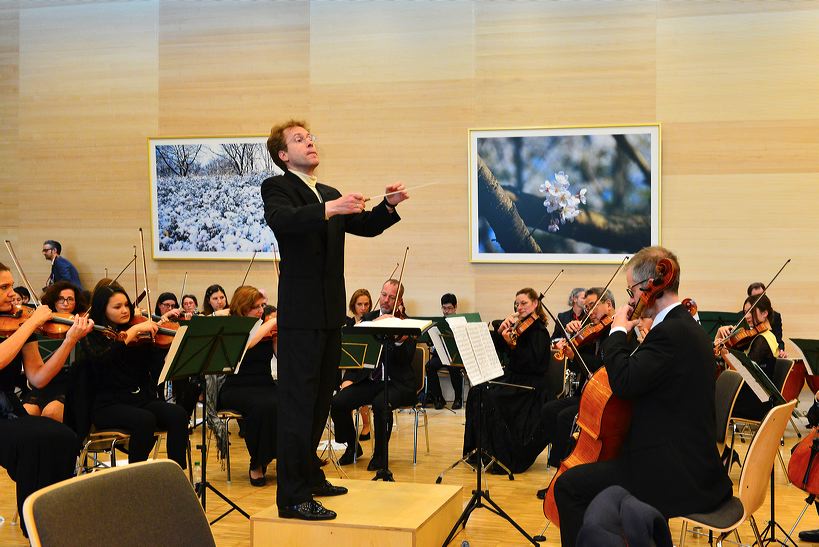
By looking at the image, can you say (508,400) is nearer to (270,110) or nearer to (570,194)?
(570,194)

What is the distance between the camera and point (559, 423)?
554cm

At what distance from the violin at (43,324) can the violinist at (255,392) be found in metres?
1.04

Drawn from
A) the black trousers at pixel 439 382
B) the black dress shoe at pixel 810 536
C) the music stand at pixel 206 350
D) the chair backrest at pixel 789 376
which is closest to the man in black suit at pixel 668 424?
the black dress shoe at pixel 810 536

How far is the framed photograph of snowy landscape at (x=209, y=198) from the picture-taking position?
31.8 feet

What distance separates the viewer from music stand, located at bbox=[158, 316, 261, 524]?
4332 mm

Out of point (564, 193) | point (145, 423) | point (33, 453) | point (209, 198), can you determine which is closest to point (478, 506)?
point (145, 423)

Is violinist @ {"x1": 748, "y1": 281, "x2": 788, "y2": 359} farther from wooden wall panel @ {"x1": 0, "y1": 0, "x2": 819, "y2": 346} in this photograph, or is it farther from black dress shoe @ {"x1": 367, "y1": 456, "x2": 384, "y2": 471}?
black dress shoe @ {"x1": 367, "y1": 456, "x2": 384, "y2": 471}

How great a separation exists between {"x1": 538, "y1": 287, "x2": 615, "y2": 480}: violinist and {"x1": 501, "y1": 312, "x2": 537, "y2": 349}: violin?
0.90 feet

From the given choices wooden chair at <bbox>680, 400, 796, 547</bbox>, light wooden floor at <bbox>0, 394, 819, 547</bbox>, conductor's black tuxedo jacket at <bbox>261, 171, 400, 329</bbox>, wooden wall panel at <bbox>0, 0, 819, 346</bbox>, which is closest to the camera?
wooden chair at <bbox>680, 400, 796, 547</bbox>

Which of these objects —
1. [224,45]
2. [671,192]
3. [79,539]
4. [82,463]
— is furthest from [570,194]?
[79,539]

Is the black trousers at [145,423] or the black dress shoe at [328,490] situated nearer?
the black dress shoe at [328,490]

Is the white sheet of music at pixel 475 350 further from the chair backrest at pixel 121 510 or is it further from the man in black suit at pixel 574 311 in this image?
the man in black suit at pixel 574 311

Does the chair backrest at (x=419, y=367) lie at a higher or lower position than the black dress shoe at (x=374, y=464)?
higher

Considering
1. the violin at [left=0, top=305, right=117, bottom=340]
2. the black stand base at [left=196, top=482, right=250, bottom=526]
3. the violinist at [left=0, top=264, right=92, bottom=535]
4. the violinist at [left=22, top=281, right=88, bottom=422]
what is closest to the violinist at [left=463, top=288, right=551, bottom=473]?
the black stand base at [left=196, top=482, right=250, bottom=526]
